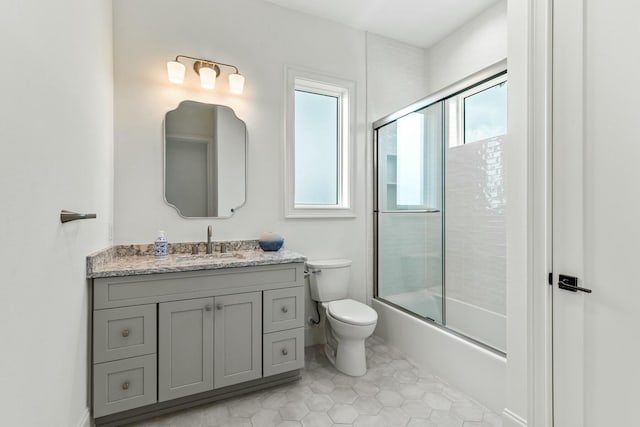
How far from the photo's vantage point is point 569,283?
1232 millimetres

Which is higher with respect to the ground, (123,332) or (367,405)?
(123,332)

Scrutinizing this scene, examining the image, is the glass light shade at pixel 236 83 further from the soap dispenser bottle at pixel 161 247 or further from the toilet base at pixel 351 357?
the toilet base at pixel 351 357

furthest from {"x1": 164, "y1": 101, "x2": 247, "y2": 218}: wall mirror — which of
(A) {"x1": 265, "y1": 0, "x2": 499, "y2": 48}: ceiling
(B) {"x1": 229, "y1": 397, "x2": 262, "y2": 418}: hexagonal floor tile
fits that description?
(B) {"x1": 229, "y1": 397, "x2": 262, "y2": 418}: hexagonal floor tile

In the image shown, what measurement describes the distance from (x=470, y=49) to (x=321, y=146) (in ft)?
5.33

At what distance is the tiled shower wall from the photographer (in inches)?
89.5

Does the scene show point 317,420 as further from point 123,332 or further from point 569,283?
point 569,283

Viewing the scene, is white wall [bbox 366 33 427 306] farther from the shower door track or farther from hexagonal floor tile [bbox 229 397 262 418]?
hexagonal floor tile [bbox 229 397 262 418]

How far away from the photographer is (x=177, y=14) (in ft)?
7.18

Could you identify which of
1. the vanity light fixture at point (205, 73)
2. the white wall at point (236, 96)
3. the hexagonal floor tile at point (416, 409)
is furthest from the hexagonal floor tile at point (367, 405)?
the vanity light fixture at point (205, 73)

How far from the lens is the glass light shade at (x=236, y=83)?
2264 mm

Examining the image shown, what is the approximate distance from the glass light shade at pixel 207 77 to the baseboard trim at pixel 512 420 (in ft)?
8.71

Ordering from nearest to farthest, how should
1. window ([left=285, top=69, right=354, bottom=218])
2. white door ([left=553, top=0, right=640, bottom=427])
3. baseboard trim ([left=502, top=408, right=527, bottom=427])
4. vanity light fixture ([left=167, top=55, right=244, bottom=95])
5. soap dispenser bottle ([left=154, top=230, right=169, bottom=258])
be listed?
white door ([left=553, top=0, right=640, bottom=427]) → baseboard trim ([left=502, top=408, right=527, bottom=427]) → soap dispenser bottle ([left=154, top=230, right=169, bottom=258]) → vanity light fixture ([left=167, top=55, right=244, bottom=95]) → window ([left=285, top=69, right=354, bottom=218])

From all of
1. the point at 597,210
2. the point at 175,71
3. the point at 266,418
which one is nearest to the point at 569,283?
the point at 597,210

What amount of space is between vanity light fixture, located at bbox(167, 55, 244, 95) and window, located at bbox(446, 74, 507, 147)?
164 cm
